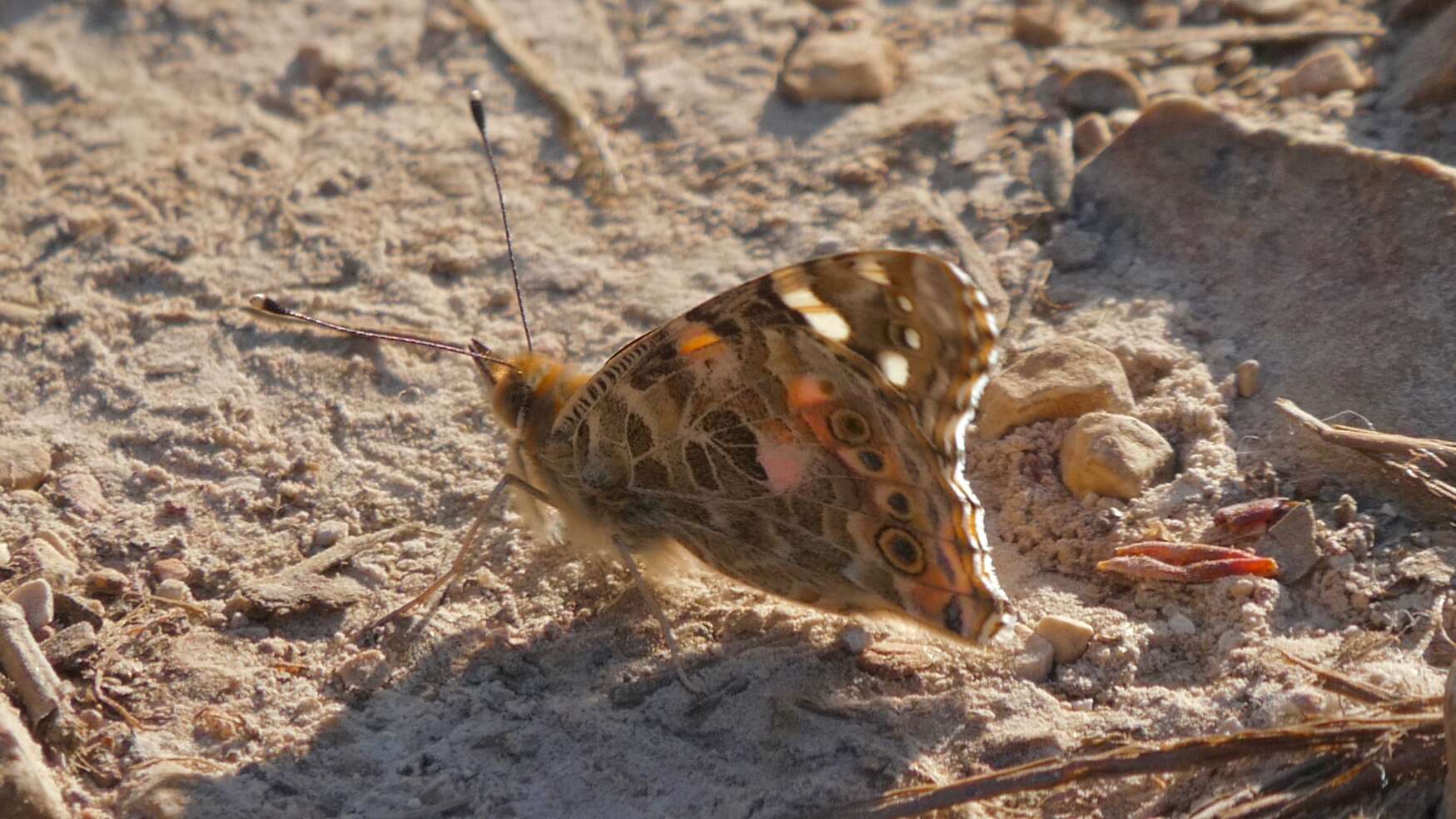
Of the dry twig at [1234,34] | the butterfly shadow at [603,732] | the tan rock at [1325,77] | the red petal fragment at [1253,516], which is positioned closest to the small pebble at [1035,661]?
the butterfly shadow at [603,732]

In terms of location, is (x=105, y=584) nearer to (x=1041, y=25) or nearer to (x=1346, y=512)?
(x=1346, y=512)

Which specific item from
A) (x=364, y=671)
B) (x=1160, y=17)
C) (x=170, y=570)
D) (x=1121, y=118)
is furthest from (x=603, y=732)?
(x=1160, y=17)

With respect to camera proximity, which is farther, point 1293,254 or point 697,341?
point 1293,254

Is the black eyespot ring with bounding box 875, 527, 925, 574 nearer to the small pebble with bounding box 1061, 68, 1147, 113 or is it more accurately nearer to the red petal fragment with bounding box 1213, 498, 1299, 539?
the red petal fragment with bounding box 1213, 498, 1299, 539

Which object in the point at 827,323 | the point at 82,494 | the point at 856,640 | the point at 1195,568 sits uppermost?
the point at 827,323

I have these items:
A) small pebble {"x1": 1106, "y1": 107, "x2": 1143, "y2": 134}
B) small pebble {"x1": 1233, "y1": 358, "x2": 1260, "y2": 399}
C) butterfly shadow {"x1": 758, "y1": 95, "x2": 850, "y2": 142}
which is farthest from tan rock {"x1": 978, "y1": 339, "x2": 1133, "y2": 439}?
butterfly shadow {"x1": 758, "y1": 95, "x2": 850, "y2": 142}

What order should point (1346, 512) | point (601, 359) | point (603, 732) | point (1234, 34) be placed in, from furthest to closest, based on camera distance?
point (1234, 34) → point (601, 359) → point (1346, 512) → point (603, 732)
